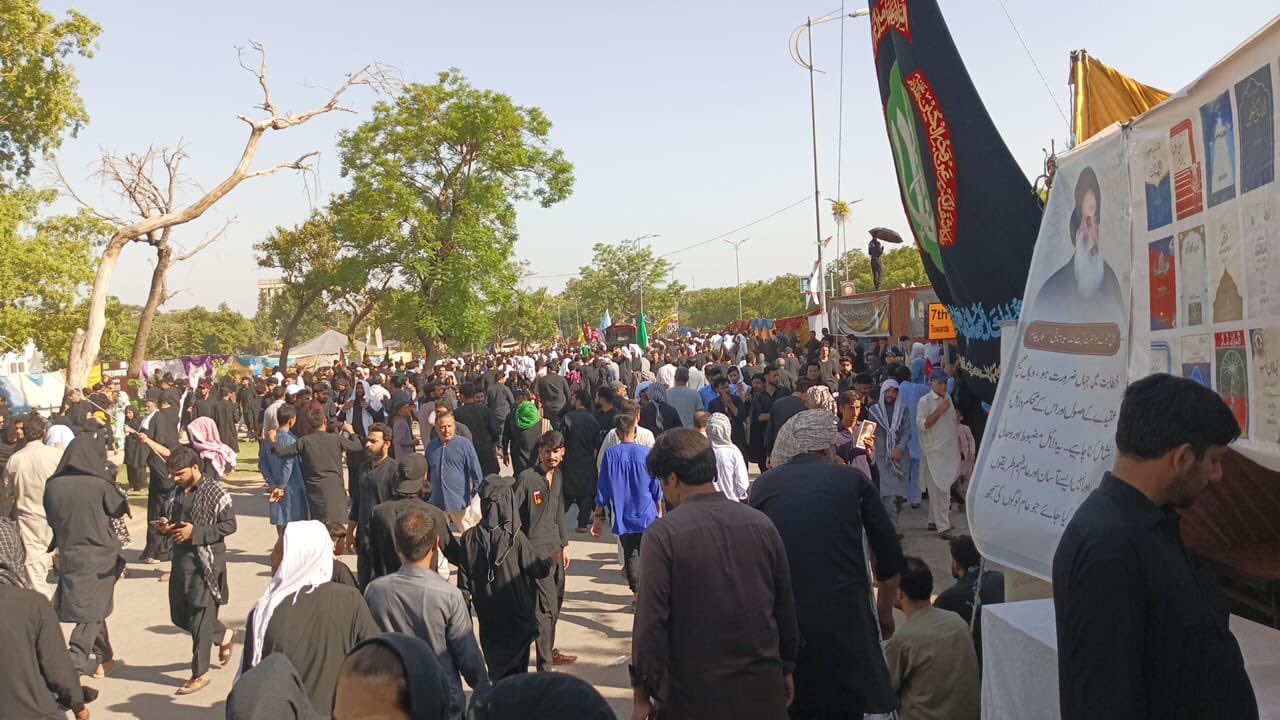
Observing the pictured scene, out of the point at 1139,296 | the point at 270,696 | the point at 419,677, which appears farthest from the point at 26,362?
the point at 1139,296

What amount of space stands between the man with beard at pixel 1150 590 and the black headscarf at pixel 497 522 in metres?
3.88

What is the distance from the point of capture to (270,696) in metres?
2.89

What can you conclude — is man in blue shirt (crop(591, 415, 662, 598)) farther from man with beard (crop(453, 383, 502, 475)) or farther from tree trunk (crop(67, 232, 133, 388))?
tree trunk (crop(67, 232, 133, 388))

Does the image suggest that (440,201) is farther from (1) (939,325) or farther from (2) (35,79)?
(1) (939,325)

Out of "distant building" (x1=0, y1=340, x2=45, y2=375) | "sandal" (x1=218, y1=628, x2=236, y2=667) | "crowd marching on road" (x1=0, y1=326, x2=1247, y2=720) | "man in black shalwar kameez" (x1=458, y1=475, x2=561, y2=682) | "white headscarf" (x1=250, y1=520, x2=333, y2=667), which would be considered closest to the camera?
"crowd marching on road" (x1=0, y1=326, x2=1247, y2=720)

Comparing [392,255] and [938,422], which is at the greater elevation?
[392,255]

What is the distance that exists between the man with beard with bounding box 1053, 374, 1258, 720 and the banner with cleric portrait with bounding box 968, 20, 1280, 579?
0.88 m

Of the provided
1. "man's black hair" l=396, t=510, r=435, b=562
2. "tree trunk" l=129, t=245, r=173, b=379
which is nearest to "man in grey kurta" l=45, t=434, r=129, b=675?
"man's black hair" l=396, t=510, r=435, b=562

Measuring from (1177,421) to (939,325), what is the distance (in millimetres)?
11735

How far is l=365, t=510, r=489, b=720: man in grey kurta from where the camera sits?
157 inches

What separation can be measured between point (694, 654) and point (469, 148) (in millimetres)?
24582

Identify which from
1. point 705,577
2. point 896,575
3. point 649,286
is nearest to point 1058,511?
point 896,575

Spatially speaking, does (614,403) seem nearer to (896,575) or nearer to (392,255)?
(896,575)

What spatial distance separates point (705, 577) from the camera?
3.11 metres
